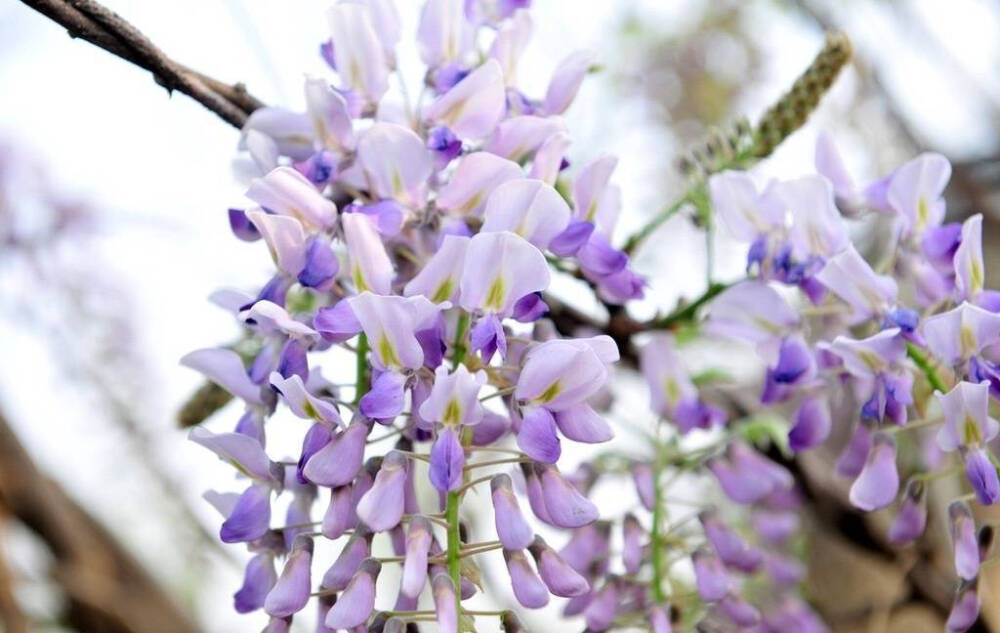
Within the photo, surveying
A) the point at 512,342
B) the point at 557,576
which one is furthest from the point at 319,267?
the point at 557,576

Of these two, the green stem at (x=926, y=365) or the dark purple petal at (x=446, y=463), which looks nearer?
the dark purple petal at (x=446, y=463)

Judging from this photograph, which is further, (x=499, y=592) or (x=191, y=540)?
(x=191, y=540)

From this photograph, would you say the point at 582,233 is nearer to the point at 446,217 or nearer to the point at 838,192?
the point at 446,217

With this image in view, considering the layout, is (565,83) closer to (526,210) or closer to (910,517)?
(526,210)

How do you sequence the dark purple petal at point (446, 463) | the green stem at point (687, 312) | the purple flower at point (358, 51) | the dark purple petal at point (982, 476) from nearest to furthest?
the dark purple petal at point (446, 463) < the dark purple petal at point (982, 476) < the purple flower at point (358, 51) < the green stem at point (687, 312)

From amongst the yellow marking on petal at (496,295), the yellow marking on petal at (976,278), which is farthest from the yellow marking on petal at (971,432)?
the yellow marking on petal at (496,295)

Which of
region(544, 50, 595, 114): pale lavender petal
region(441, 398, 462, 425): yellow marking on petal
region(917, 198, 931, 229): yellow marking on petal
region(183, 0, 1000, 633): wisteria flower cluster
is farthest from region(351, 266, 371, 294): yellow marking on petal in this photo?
region(917, 198, 931, 229): yellow marking on petal

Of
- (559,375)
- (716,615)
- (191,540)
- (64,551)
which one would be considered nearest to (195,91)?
(559,375)

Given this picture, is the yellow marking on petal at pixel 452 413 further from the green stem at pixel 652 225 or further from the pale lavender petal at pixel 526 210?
the green stem at pixel 652 225
